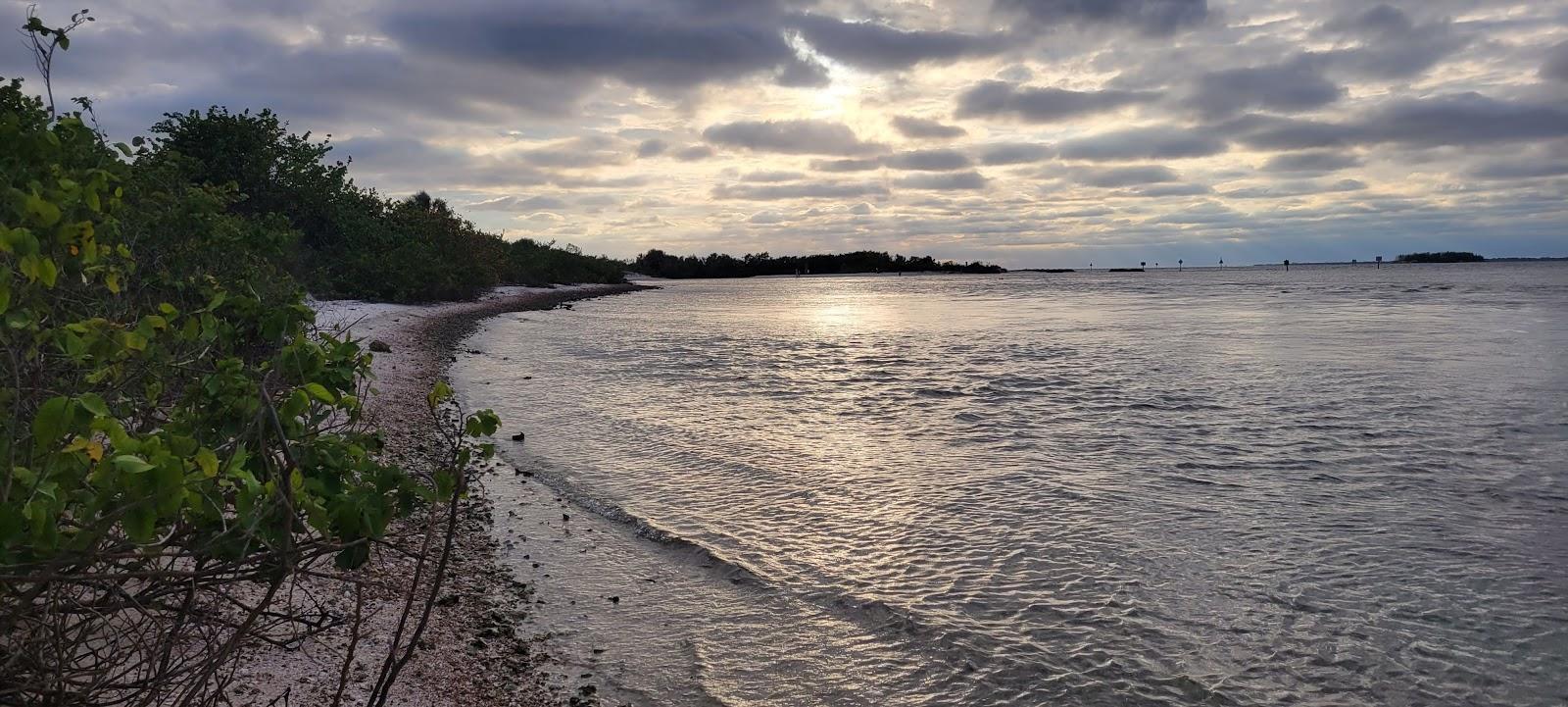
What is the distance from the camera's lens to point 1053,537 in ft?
26.1

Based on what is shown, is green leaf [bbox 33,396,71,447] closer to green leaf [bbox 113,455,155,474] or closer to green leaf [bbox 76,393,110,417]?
green leaf [bbox 76,393,110,417]

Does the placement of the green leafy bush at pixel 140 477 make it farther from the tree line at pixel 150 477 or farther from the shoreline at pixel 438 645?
the shoreline at pixel 438 645

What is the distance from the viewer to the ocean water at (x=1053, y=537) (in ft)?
17.9

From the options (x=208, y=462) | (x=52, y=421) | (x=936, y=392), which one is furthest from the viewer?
(x=936, y=392)

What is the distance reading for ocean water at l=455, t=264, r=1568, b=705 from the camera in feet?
17.9

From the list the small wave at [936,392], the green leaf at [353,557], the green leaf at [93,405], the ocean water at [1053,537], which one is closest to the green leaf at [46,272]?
the green leaf at [93,405]

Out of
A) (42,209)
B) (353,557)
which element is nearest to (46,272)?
(42,209)

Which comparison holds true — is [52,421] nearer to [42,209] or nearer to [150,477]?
[150,477]

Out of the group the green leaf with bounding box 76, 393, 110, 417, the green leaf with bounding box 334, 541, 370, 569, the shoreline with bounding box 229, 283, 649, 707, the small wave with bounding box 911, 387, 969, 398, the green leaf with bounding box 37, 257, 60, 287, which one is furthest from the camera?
the small wave with bounding box 911, 387, 969, 398

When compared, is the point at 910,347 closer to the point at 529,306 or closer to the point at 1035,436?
the point at 1035,436

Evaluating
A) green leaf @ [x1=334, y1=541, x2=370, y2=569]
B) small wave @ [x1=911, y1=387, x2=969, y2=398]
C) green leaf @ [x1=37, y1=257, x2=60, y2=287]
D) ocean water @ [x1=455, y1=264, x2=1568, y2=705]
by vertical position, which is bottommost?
ocean water @ [x1=455, y1=264, x2=1568, y2=705]

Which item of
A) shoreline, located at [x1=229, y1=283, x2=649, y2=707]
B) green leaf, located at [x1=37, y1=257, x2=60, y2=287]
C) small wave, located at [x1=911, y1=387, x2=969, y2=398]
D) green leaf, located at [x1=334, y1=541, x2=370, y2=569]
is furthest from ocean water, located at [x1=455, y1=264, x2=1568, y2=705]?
green leaf, located at [x1=37, y1=257, x2=60, y2=287]

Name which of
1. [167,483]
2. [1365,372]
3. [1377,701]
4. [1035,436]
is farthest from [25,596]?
[1365,372]

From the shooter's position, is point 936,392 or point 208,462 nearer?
point 208,462
